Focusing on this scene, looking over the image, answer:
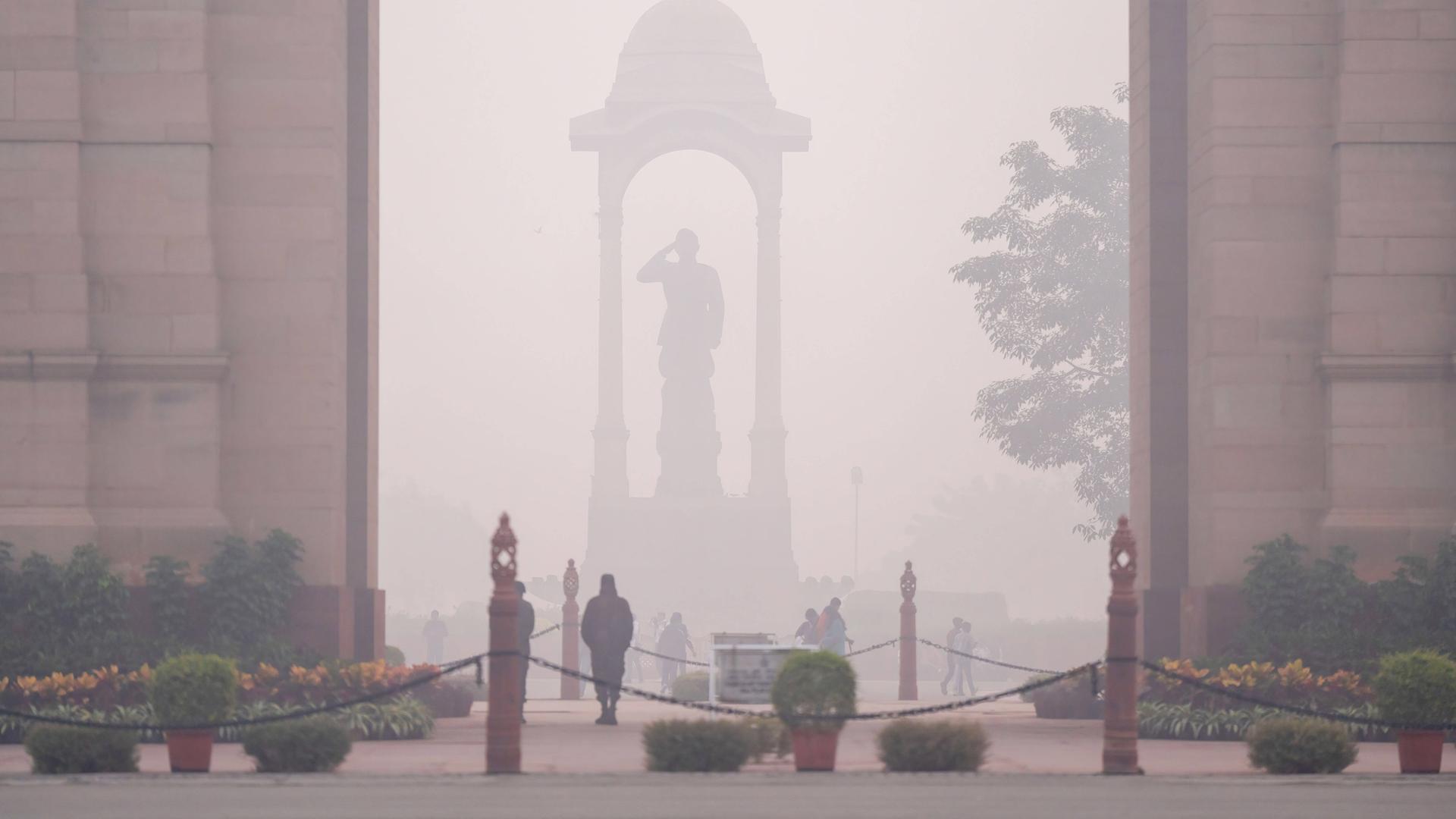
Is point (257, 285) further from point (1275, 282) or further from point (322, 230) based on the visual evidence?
point (1275, 282)

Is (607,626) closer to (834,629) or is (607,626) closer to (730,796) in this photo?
(834,629)

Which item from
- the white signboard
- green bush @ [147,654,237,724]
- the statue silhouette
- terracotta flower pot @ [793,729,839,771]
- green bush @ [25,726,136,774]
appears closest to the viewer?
green bush @ [25,726,136,774]

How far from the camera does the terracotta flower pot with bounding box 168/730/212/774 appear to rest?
18.6m

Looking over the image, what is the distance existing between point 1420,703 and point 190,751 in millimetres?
10354

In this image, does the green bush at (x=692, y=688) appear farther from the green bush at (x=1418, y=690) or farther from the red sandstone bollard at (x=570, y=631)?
the green bush at (x=1418, y=690)

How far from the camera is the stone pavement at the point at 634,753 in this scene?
1931cm

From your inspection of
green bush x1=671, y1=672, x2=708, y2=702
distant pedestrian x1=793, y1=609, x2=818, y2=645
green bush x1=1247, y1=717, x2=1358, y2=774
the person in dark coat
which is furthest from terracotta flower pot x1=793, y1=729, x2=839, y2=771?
distant pedestrian x1=793, y1=609, x2=818, y2=645

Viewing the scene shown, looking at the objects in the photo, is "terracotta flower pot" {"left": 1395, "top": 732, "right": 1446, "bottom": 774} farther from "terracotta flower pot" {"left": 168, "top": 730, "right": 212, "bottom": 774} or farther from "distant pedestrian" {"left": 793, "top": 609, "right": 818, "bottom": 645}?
"distant pedestrian" {"left": 793, "top": 609, "right": 818, "bottom": 645}

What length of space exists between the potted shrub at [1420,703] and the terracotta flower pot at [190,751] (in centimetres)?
1002

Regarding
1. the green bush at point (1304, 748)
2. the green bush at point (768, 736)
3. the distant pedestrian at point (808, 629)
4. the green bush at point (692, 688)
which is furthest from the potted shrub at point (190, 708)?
the distant pedestrian at point (808, 629)

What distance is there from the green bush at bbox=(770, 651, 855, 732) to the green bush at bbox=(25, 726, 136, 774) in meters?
5.43

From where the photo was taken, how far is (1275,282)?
2605 centimetres

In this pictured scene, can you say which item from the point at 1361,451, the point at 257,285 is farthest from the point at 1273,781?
the point at 257,285

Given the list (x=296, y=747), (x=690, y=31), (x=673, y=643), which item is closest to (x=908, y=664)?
(x=673, y=643)
